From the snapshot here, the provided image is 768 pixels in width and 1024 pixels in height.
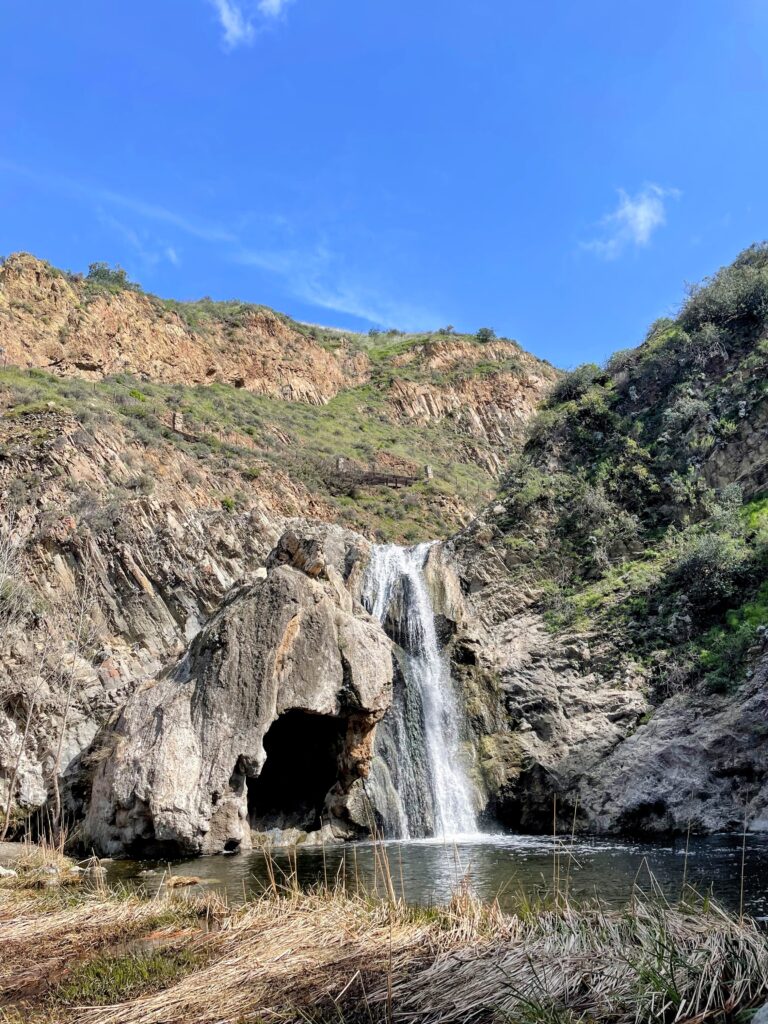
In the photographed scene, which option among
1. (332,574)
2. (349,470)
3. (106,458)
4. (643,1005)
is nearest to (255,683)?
(332,574)

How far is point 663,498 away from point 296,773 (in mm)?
18896

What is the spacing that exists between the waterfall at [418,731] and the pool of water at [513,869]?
261 cm

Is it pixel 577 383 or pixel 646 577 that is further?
pixel 577 383

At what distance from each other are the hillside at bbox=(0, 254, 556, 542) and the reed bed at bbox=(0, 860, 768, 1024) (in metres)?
31.5

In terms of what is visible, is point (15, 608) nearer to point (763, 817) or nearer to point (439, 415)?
point (763, 817)

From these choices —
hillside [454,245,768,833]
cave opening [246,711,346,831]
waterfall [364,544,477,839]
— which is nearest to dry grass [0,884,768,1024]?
hillside [454,245,768,833]

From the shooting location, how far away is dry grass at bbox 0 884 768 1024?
4.05 m

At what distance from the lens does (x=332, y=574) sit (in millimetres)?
24078

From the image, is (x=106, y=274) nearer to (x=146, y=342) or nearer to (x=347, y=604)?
(x=146, y=342)

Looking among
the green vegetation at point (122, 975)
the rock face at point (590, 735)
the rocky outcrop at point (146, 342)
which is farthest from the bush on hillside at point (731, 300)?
the rocky outcrop at point (146, 342)

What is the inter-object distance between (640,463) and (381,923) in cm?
2823

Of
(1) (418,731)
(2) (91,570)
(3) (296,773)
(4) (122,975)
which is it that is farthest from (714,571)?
(2) (91,570)

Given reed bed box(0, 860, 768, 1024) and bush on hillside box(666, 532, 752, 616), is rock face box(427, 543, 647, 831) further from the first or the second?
reed bed box(0, 860, 768, 1024)

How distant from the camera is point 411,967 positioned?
5094 mm
